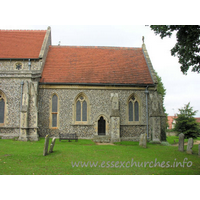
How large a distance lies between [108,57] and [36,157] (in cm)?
1568

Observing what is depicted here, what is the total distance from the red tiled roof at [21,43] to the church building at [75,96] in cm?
10

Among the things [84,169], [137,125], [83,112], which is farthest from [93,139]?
[84,169]

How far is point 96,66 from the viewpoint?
22.6 m

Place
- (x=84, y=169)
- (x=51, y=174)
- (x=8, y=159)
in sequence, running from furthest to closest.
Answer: (x=8, y=159) < (x=84, y=169) < (x=51, y=174)

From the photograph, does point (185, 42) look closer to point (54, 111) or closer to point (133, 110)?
point (133, 110)

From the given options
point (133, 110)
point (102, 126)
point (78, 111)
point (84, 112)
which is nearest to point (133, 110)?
point (133, 110)

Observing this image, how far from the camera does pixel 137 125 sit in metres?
20.4

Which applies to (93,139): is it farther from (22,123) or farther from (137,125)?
(22,123)

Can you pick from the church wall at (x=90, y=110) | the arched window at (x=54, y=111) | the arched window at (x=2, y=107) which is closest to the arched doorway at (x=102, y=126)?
the church wall at (x=90, y=110)

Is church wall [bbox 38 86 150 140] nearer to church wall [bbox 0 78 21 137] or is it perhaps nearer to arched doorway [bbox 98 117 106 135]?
arched doorway [bbox 98 117 106 135]

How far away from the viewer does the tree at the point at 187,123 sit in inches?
944

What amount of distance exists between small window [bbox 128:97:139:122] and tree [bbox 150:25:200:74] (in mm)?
9585

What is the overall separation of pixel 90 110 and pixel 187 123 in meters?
11.5

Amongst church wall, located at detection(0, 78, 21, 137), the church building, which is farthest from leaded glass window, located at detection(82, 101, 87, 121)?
church wall, located at detection(0, 78, 21, 137)
